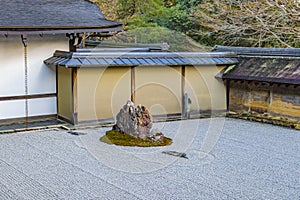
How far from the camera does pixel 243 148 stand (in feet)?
22.0

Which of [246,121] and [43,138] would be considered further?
[246,121]

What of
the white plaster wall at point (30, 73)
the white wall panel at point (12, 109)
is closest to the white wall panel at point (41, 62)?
the white plaster wall at point (30, 73)

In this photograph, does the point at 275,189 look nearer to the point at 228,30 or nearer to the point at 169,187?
the point at 169,187

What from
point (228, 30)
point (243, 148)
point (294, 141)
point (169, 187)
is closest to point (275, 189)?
point (169, 187)

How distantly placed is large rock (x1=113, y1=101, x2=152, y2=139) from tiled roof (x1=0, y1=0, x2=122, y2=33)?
88.3 inches

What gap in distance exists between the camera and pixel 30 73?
8.45m

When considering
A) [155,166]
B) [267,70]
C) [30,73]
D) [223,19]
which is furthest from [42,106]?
[223,19]

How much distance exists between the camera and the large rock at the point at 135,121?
7.03 m

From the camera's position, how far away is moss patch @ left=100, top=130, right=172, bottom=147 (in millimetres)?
6832

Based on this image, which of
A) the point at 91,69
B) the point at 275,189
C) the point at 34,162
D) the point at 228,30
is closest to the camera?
the point at 275,189

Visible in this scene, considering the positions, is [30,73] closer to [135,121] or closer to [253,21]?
[135,121]

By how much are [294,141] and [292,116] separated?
4.51ft

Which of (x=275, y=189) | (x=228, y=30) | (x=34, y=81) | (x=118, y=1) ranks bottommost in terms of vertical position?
(x=275, y=189)

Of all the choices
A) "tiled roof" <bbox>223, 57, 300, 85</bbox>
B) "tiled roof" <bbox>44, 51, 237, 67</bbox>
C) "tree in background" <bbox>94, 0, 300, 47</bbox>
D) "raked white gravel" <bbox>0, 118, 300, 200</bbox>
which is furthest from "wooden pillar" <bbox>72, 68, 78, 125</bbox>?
"tree in background" <bbox>94, 0, 300, 47</bbox>
